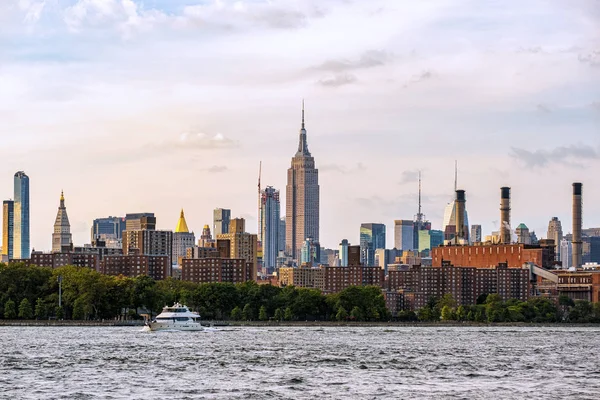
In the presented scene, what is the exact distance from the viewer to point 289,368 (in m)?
113

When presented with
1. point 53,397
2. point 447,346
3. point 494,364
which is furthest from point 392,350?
point 53,397

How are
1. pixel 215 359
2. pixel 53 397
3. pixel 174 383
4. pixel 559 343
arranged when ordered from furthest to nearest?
pixel 559 343 → pixel 215 359 → pixel 174 383 → pixel 53 397

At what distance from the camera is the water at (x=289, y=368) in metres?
92.0

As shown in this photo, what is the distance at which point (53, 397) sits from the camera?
87562 mm

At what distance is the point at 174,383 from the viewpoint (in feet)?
319

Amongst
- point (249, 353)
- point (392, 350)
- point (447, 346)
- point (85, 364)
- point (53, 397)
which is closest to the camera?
point (53, 397)

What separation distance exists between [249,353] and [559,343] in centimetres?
5310

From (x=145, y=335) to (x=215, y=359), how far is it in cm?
5811

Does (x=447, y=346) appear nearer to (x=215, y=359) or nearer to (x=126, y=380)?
(x=215, y=359)

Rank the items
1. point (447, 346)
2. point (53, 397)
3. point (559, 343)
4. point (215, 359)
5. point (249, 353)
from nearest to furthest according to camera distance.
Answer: point (53, 397) → point (215, 359) → point (249, 353) → point (447, 346) → point (559, 343)

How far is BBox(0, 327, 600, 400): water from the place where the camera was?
92000 mm

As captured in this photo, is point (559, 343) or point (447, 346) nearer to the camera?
point (447, 346)

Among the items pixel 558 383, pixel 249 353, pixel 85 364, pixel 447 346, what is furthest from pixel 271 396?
pixel 447 346

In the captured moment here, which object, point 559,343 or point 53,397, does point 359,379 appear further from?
point 559,343
